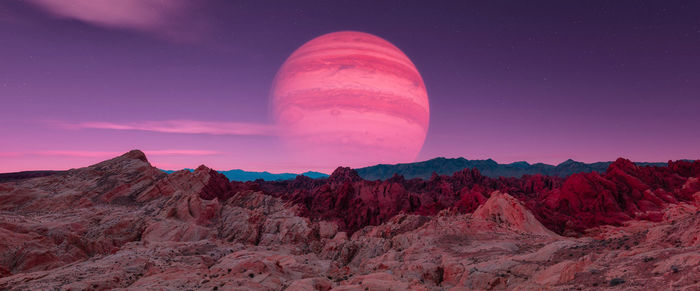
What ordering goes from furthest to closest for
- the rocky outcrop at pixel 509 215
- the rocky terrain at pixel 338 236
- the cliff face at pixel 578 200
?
the cliff face at pixel 578 200 < the rocky outcrop at pixel 509 215 < the rocky terrain at pixel 338 236

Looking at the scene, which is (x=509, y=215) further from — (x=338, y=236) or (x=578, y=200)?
(x=338, y=236)

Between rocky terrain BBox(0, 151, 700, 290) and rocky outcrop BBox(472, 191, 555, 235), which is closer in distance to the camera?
rocky terrain BBox(0, 151, 700, 290)

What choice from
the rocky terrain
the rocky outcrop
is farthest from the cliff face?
the rocky outcrop

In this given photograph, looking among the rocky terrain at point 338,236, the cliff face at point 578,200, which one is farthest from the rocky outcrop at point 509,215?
the cliff face at point 578,200

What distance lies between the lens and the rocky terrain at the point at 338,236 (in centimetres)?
2578

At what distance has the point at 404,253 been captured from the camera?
2007 inches

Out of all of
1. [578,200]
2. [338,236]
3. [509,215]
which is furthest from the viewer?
[338,236]

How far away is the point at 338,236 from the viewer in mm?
90812

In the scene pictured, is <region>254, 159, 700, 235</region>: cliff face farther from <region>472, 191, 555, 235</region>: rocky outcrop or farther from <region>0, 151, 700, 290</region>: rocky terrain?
<region>472, 191, 555, 235</region>: rocky outcrop

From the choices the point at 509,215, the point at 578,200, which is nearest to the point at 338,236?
the point at 509,215

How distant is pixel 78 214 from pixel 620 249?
307 feet

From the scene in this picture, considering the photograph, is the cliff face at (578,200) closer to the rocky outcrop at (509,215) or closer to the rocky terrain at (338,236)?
the rocky terrain at (338,236)

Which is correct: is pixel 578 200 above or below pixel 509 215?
above

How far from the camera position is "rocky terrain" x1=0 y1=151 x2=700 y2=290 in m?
25.8
